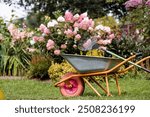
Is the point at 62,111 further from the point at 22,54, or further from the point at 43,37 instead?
the point at 22,54

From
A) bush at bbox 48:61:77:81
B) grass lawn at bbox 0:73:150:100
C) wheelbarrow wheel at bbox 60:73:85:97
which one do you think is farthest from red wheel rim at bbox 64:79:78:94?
bush at bbox 48:61:77:81

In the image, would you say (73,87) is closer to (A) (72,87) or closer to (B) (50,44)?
(A) (72,87)

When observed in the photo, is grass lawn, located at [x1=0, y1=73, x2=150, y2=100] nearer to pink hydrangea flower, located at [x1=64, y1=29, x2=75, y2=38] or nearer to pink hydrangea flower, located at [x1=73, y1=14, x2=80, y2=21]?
pink hydrangea flower, located at [x1=64, y1=29, x2=75, y2=38]

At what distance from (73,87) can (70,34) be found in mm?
2897

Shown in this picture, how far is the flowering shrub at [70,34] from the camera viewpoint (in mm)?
10391

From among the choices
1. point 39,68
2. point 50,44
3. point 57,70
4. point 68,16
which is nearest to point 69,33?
point 68,16

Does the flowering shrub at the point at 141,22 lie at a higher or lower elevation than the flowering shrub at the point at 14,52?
higher

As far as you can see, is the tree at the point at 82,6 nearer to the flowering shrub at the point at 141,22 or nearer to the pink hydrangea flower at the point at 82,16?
the flowering shrub at the point at 141,22

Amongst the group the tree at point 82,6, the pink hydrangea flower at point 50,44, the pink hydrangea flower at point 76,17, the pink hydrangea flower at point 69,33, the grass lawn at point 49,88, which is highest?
the tree at point 82,6

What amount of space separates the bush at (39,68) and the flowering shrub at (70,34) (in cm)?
32

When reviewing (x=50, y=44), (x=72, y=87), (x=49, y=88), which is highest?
(x=50, y=44)

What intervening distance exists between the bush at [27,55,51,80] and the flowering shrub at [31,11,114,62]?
32 centimetres

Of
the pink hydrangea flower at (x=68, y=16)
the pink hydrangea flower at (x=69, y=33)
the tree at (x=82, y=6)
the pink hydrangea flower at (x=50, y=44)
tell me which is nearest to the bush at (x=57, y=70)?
the pink hydrangea flower at (x=50, y=44)

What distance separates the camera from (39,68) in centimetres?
1100
